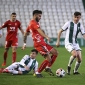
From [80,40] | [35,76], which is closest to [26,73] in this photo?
[35,76]

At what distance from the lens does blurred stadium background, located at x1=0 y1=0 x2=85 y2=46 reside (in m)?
31.5

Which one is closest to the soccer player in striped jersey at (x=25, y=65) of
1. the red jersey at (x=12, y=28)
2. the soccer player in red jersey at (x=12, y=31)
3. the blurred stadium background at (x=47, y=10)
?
the soccer player in red jersey at (x=12, y=31)

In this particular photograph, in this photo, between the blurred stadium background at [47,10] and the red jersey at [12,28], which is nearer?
the red jersey at [12,28]

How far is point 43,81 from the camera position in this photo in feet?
27.0

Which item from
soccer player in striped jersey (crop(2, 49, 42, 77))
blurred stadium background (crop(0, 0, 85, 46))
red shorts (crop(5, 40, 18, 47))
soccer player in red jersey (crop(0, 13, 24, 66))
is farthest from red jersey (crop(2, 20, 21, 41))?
blurred stadium background (crop(0, 0, 85, 46))

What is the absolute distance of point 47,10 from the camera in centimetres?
3272

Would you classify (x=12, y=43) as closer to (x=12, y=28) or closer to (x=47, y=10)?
(x=12, y=28)

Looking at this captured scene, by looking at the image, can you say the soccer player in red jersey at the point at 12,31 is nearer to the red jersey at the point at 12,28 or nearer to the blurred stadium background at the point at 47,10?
the red jersey at the point at 12,28

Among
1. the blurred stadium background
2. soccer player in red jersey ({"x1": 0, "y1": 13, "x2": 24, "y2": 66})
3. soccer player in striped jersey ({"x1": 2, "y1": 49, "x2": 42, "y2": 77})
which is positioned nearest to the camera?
soccer player in striped jersey ({"x1": 2, "y1": 49, "x2": 42, "y2": 77})

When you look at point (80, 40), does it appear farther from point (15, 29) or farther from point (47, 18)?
point (15, 29)

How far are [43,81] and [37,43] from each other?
133 cm

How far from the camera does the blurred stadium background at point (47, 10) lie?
104 feet

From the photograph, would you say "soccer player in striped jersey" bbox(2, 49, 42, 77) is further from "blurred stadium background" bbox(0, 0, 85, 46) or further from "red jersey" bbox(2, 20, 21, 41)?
"blurred stadium background" bbox(0, 0, 85, 46)

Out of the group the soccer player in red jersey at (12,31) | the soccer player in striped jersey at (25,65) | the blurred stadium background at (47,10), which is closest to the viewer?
the soccer player in striped jersey at (25,65)
